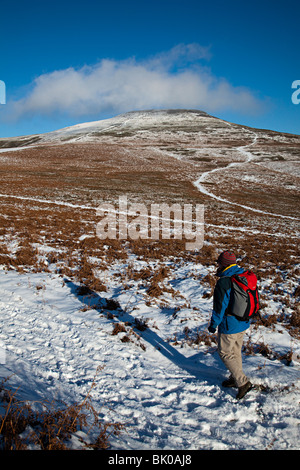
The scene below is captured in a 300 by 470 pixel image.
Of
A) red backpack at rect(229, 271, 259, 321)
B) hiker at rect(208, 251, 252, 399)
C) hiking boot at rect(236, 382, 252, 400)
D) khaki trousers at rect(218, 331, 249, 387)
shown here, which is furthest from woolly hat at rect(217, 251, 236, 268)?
hiking boot at rect(236, 382, 252, 400)

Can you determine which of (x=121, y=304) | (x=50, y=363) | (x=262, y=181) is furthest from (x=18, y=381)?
(x=262, y=181)

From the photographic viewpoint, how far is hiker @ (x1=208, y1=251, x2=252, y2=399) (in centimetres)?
432

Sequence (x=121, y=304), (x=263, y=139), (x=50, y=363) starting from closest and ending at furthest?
(x=50, y=363)
(x=121, y=304)
(x=263, y=139)

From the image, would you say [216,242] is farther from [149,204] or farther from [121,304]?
[149,204]

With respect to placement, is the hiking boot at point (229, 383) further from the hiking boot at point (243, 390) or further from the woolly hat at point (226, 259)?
the woolly hat at point (226, 259)

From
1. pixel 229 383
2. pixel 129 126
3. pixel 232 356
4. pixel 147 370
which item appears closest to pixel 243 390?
pixel 229 383

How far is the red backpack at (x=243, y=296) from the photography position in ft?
13.8

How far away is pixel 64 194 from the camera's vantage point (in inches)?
1255

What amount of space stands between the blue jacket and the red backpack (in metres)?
0.10

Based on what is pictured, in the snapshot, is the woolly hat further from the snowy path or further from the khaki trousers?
the snowy path

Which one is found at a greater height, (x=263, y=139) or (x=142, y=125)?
(x=142, y=125)

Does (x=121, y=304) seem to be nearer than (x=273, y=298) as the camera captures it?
Yes

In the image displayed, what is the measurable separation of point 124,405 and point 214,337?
3.19 meters
